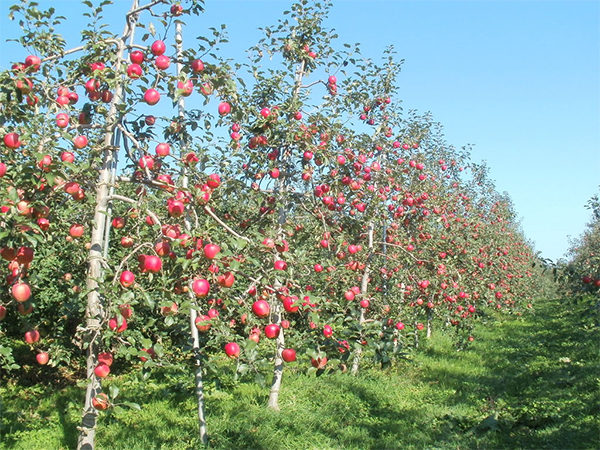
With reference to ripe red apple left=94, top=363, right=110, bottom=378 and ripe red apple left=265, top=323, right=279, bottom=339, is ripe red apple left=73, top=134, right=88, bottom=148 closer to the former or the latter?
ripe red apple left=94, top=363, right=110, bottom=378

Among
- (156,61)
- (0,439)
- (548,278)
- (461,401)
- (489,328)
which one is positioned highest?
(548,278)

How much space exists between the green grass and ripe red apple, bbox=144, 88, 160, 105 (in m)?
2.54

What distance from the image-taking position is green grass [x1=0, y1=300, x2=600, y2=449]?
4.85 metres

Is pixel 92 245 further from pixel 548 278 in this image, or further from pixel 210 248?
pixel 548 278

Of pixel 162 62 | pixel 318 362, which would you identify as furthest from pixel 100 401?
pixel 162 62

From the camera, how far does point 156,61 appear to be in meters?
2.83

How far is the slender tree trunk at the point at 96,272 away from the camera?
2.60 metres

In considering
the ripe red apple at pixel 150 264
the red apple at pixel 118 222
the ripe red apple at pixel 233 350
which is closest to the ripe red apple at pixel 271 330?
the ripe red apple at pixel 233 350

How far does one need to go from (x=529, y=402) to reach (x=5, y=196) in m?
6.57

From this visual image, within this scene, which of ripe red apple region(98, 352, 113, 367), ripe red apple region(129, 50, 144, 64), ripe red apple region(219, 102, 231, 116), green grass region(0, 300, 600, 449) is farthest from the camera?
green grass region(0, 300, 600, 449)

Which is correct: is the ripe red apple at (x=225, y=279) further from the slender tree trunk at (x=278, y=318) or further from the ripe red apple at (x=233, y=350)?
the slender tree trunk at (x=278, y=318)

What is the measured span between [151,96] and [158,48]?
34cm

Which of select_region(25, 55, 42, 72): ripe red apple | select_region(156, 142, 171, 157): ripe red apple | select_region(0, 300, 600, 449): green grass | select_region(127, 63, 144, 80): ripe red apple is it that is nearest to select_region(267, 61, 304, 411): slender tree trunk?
select_region(0, 300, 600, 449): green grass

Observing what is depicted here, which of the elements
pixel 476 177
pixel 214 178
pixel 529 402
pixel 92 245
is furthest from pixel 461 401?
pixel 476 177
